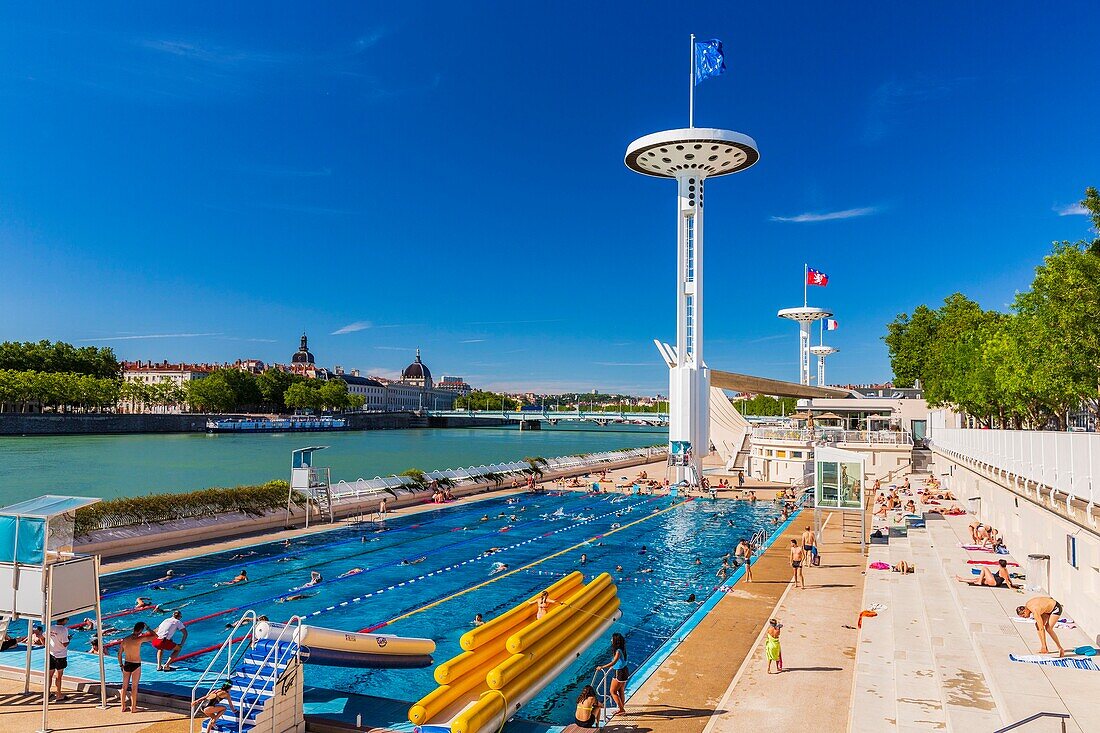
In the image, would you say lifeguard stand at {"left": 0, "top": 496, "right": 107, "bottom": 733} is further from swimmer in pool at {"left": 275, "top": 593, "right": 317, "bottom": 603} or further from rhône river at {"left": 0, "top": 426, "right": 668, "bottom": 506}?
rhône river at {"left": 0, "top": 426, "right": 668, "bottom": 506}

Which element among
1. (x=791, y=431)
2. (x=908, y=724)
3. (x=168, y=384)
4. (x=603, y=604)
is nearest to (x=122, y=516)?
(x=603, y=604)

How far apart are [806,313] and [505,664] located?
103027mm

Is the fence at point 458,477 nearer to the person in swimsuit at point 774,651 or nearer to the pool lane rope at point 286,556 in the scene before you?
the pool lane rope at point 286,556

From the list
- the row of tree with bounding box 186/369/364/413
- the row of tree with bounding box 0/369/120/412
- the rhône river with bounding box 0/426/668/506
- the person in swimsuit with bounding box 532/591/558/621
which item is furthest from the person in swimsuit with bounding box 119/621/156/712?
the row of tree with bounding box 186/369/364/413

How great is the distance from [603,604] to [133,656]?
8655 mm

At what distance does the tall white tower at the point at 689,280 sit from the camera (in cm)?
4728

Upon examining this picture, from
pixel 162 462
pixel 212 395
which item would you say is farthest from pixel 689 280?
pixel 212 395

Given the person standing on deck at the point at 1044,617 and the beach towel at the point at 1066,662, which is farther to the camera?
the person standing on deck at the point at 1044,617

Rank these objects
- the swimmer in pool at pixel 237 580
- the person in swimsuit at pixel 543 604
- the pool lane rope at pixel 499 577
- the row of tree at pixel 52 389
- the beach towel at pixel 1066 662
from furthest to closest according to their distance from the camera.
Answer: the row of tree at pixel 52 389 → the swimmer in pool at pixel 237 580 → the pool lane rope at pixel 499 577 → the person in swimsuit at pixel 543 604 → the beach towel at pixel 1066 662

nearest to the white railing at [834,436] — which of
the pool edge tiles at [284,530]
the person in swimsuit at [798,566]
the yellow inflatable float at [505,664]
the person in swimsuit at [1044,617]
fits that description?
the pool edge tiles at [284,530]

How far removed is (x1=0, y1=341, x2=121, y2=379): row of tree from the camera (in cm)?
12081

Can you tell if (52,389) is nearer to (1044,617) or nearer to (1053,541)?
(1053,541)

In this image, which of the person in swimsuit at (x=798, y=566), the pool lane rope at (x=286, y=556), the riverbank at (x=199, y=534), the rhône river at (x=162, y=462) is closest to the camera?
the pool lane rope at (x=286, y=556)

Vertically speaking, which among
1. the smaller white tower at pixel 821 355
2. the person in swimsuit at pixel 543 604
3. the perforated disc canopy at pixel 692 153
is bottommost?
the person in swimsuit at pixel 543 604
